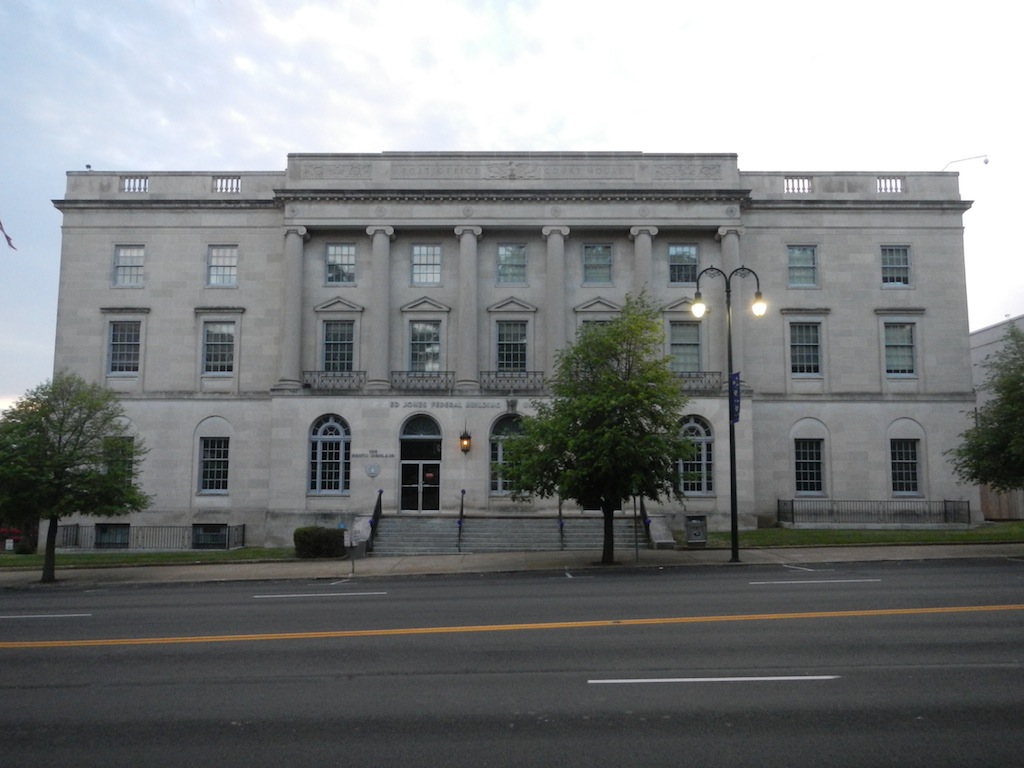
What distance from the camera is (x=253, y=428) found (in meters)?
35.3

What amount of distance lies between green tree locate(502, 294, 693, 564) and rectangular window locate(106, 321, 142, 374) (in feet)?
66.9

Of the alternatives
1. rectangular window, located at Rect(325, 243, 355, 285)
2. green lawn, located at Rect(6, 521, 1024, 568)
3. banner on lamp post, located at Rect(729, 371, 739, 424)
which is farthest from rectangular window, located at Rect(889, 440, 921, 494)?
rectangular window, located at Rect(325, 243, 355, 285)

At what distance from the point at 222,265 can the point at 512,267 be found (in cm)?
1314

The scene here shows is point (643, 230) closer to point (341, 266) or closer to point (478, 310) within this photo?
point (478, 310)

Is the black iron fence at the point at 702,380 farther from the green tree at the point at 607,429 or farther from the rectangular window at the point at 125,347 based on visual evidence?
the rectangular window at the point at 125,347

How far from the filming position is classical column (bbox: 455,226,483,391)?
34469 mm

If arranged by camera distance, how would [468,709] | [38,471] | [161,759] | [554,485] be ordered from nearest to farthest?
[161,759]
[468,709]
[38,471]
[554,485]

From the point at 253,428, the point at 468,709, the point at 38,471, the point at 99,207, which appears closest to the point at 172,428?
the point at 253,428

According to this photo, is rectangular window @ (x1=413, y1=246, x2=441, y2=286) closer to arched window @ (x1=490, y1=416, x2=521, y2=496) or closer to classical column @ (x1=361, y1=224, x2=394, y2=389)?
classical column @ (x1=361, y1=224, x2=394, y2=389)

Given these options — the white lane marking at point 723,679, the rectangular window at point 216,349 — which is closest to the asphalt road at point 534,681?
the white lane marking at point 723,679

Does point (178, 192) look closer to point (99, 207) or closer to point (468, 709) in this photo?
point (99, 207)

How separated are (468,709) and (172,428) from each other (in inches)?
1217

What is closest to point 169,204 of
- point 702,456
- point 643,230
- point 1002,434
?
point 643,230

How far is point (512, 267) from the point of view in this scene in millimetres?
36281
